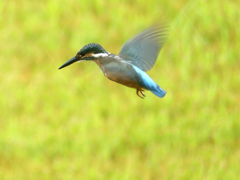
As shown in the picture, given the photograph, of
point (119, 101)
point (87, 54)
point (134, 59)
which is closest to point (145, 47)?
point (134, 59)

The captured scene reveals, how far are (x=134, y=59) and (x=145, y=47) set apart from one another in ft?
0.16

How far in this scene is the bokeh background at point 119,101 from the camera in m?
2.90

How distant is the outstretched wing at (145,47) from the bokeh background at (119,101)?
6.25 ft

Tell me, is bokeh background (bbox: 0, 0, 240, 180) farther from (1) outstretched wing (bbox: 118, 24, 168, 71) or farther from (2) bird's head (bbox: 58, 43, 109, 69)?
(2) bird's head (bbox: 58, 43, 109, 69)

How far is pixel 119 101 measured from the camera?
316 centimetres

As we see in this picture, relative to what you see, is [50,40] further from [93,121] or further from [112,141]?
[112,141]

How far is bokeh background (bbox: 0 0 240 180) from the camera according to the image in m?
2.90

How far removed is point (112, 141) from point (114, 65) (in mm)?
2448

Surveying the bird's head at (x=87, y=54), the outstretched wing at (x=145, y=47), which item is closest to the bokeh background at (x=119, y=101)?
the outstretched wing at (x=145, y=47)

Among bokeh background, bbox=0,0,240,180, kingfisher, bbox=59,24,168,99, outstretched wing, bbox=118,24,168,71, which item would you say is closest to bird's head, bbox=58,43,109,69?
kingfisher, bbox=59,24,168,99

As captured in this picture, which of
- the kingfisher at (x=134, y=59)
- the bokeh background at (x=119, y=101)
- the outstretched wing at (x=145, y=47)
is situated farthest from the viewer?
the bokeh background at (x=119, y=101)

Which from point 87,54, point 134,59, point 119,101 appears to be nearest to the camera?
point 87,54

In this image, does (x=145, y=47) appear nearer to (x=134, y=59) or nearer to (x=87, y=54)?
(x=134, y=59)

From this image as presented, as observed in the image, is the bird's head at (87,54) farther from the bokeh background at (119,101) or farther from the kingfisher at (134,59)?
the bokeh background at (119,101)
